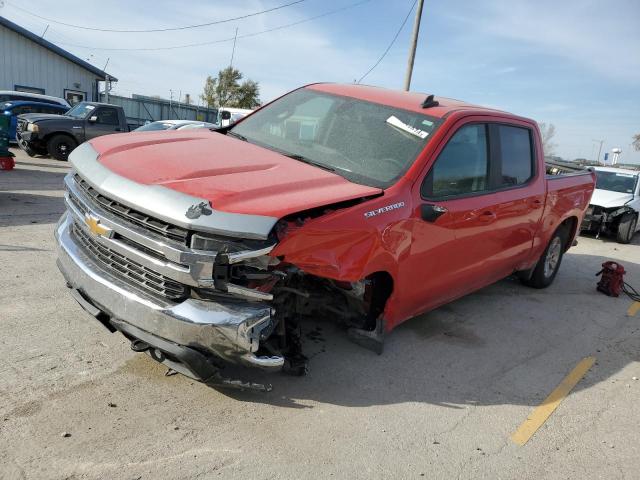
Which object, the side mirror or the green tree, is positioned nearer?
the side mirror

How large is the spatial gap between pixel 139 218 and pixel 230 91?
42.0 meters

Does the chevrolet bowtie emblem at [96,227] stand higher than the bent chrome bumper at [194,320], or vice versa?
the chevrolet bowtie emblem at [96,227]

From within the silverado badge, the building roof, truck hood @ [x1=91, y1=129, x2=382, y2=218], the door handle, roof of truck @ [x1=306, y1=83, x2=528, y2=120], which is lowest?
the door handle

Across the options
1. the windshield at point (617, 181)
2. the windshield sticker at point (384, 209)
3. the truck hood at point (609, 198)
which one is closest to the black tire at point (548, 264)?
the windshield sticker at point (384, 209)

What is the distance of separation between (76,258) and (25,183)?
8154 mm

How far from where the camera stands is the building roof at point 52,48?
23375 millimetres

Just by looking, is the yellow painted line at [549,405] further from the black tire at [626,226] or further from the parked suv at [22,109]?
the parked suv at [22,109]

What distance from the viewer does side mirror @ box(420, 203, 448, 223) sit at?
3678 millimetres

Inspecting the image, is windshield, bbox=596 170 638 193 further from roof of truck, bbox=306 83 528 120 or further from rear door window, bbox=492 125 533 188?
roof of truck, bbox=306 83 528 120

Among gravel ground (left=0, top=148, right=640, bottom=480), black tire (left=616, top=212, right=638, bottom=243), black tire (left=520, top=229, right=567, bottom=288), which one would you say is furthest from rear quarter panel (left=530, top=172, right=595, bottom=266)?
black tire (left=616, top=212, right=638, bottom=243)

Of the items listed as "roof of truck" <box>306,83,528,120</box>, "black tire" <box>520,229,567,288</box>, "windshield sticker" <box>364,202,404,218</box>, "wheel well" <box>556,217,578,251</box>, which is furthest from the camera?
"wheel well" <box>556,217,578,251</box>

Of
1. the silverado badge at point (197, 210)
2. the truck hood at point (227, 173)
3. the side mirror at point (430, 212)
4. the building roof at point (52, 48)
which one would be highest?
the building roof at point (52, 48)

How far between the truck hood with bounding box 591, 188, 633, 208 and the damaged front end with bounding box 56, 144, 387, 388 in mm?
10532

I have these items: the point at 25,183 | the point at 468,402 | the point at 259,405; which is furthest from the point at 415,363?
the point at 25,183
